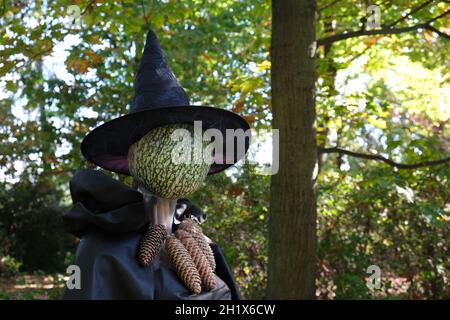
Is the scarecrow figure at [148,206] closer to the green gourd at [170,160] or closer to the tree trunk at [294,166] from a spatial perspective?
the green gourd at [170,160]

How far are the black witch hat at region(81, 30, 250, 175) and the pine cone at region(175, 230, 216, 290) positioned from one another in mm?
408

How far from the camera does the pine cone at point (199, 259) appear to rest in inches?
76.3

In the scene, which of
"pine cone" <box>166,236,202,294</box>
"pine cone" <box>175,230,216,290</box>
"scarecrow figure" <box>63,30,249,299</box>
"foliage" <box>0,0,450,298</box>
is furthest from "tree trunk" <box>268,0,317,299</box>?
"pine cone" <box>166,236,202,294</box>

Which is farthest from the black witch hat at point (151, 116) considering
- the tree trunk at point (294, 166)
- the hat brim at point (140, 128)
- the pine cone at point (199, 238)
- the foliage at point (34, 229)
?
the foliage at point (34, 229)

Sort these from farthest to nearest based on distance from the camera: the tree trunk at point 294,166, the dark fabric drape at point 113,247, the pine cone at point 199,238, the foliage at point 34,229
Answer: the foliage at point 34,229
the tree trunk at point 294,166
the pine cone at point 199,238
the dark fabric drape at point 113,247

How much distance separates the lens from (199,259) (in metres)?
1.98

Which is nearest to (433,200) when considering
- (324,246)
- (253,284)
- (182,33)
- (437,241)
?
(437,241)

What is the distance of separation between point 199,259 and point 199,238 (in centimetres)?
15

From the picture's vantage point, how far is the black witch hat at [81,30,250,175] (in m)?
1.90

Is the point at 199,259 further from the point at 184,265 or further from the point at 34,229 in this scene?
the point at 34,229

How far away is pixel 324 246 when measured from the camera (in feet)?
17.8

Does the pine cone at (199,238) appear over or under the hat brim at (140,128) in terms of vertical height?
under

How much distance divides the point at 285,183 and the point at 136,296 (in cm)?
189

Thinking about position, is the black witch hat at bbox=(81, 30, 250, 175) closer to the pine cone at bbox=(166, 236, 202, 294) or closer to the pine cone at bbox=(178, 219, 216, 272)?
the pine cone at bbox=(178, 219, 216, 272)
